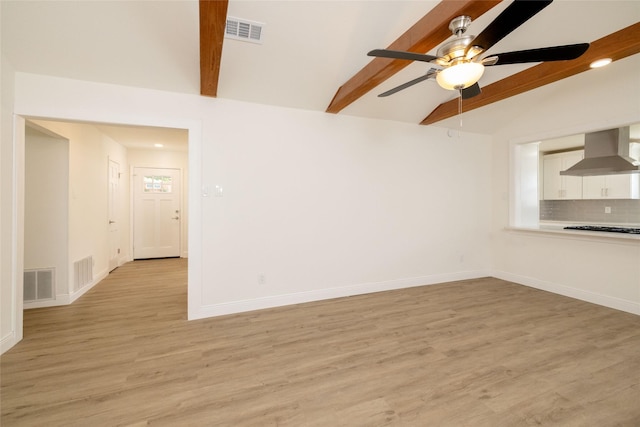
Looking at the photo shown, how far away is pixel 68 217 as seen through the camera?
3.43 m

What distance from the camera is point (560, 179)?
18.6 feet

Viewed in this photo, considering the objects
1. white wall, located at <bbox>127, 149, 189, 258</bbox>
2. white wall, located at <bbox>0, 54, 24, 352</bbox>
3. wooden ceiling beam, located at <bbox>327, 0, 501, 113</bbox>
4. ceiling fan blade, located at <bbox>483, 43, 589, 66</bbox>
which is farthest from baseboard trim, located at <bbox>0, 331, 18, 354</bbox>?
ceiling fan blade, located at <bbox>483, 43, 589, 66</bbox>

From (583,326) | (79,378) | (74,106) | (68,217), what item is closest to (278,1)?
(74,106)

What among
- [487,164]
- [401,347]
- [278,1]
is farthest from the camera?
[487,164]

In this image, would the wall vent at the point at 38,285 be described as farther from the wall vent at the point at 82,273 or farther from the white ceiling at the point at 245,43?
the white ceiling at the point at 245,43

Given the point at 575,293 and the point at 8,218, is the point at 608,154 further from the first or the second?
the point at 8,218

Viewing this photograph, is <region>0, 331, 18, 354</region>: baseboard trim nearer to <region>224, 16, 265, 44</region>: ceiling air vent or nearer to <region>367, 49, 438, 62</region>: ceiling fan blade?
<region>224, 16, 265, 44</region>: ceiling air vent

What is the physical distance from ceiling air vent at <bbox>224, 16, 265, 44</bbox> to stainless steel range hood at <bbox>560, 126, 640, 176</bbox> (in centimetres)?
513

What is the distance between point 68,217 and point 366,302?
4.00m

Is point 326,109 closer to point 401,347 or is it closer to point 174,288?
point 401,347

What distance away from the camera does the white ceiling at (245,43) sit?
2117 mm

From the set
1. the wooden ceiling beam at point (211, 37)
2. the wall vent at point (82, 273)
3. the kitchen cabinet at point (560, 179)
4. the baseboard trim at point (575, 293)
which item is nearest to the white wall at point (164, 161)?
the wall vent at point (82, 273)

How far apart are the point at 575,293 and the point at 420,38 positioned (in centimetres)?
400

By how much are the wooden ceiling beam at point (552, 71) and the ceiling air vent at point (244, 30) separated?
2710 mm
